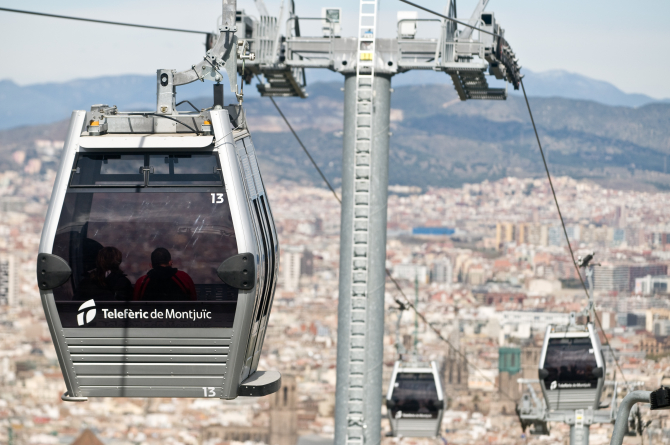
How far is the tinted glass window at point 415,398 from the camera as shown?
1364cm

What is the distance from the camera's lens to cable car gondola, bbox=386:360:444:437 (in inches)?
536

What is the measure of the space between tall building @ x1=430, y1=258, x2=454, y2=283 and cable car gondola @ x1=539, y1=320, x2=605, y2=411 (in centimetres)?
7147

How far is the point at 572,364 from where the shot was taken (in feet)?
40.7

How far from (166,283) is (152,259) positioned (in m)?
0.10

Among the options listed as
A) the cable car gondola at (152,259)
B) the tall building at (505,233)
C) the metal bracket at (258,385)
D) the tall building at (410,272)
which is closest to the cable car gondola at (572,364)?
the metal bracket at (258,385)

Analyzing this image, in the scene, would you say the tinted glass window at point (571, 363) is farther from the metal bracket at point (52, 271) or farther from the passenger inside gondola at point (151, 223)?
the metal bracket at point (52, 271)

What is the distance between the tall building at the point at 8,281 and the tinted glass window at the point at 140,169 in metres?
76.3

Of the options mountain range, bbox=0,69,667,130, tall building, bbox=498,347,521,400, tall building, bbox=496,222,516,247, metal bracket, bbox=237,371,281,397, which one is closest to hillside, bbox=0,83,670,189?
tall building, bbox=496,222,516,247

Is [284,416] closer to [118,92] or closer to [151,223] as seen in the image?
[151,223]

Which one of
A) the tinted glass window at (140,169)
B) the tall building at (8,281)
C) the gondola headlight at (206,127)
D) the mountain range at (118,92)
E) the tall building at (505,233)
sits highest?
the mountain range at (118,92)

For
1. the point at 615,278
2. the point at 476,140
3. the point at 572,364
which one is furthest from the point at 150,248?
the point at 476,140

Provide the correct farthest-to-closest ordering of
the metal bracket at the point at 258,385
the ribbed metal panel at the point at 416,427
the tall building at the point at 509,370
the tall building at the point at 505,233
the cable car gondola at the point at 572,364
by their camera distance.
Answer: the tall building at the point at 505,233 < the tall building at the point at 509,370 < the ribbed metal panel at the point at 416,427 < the cable car gondola at the point at 572,364 < the metal bracket at the point at 258,385

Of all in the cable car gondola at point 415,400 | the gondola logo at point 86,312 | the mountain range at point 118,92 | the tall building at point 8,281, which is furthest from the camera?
the mountain range at point 118,92

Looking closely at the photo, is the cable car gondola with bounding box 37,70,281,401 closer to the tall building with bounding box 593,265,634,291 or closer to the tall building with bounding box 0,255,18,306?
the tall building with bounding box 593,265,634,291
